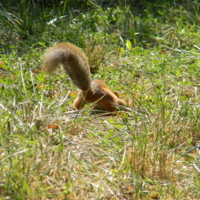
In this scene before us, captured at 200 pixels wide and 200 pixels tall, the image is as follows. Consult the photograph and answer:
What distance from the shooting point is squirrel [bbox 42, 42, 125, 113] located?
139 inches

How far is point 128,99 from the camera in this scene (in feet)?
14.9

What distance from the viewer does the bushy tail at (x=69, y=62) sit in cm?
351

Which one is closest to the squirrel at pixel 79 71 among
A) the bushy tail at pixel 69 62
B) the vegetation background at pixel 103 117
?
the bushy tail at pixel 69 62

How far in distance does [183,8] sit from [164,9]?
36 cm

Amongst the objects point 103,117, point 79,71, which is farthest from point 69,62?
point 103,117

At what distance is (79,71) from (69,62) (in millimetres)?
183

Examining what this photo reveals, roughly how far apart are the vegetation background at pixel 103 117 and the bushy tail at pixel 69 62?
29 centimetres

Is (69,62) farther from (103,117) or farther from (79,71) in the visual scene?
(103,117)

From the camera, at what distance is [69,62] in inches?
155

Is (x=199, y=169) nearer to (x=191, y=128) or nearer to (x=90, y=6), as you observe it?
(x=191, y=128)

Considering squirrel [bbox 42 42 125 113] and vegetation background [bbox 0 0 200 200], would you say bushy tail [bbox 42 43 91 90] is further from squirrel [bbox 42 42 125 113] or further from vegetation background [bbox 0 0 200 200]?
vegetation background [bbox 0 0 200 200]

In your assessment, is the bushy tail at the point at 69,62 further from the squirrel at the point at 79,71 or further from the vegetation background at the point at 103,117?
the vegetation background at the point at 103,117

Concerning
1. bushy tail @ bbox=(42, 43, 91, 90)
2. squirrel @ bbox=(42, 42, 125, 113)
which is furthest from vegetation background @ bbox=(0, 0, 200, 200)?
bushy tail @ bbox=(42, 43, 91, 90)

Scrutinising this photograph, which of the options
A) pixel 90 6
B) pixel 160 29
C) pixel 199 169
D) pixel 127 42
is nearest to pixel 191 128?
pixel 199 169
